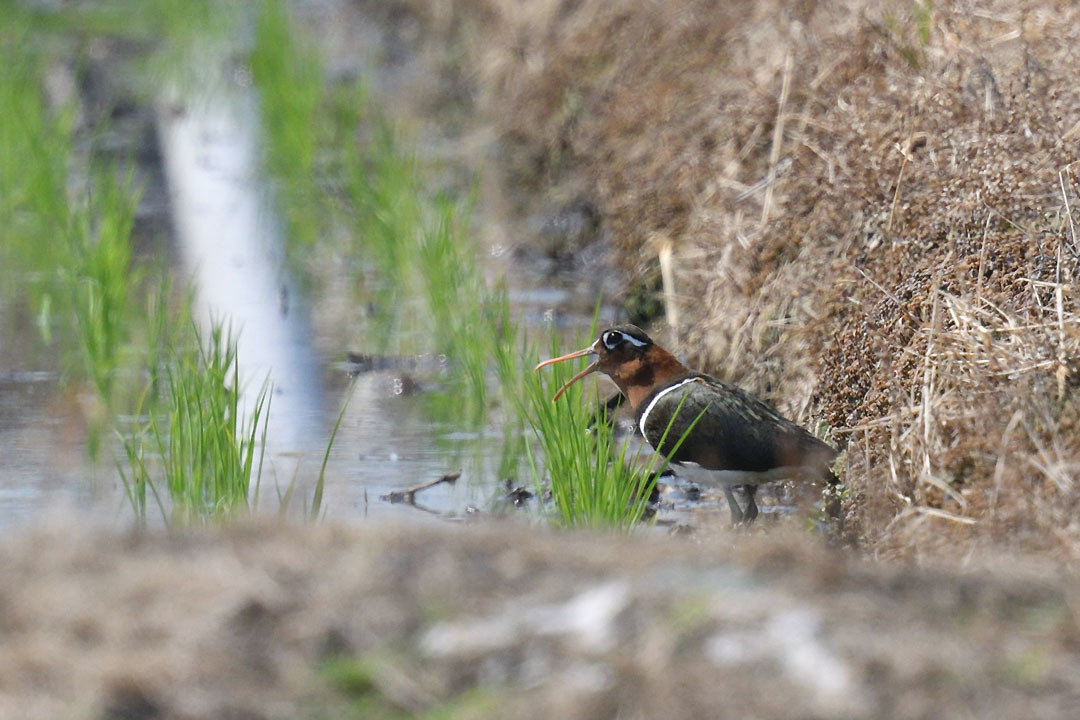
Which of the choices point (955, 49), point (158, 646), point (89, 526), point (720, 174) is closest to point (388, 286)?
point (720, 174)

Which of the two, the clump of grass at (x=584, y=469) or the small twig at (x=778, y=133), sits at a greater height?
the small twig at (x=778, y=133)

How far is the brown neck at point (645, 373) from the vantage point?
14.1 ft

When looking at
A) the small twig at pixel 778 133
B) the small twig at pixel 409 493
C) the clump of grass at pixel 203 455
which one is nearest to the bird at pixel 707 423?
the small twig at pixel 409 493

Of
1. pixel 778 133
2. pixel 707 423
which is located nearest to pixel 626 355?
pixel 707 423

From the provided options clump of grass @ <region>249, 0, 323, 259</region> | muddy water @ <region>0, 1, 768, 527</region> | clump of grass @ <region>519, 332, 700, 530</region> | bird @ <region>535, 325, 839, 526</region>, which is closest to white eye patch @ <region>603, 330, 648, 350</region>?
bird @ <region>535, 325, 839, 526</region>

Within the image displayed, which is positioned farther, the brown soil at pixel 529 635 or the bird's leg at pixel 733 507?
the bird's leg at pixel 733 507

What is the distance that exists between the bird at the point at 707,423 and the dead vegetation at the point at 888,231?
0.17m

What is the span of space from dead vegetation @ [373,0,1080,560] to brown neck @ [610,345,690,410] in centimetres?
45

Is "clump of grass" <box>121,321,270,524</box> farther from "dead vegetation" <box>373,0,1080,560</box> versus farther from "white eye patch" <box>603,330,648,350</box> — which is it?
"dead vegetation" <box>373,0,1080,560</box>

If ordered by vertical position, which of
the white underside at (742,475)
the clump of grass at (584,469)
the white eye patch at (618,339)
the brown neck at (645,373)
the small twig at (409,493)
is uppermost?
the white eye patch at (618,339)

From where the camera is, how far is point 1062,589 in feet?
7.21

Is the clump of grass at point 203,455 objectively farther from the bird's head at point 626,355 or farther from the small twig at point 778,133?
the small twig at point 778,133

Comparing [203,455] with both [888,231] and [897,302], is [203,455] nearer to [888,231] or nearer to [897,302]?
[897,302]

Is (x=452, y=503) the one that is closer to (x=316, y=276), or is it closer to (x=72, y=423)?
(x=72, y=423)
